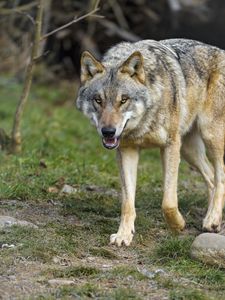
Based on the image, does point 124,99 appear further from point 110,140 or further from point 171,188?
point 171,188

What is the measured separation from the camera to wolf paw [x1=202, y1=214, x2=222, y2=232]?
713 centimetres

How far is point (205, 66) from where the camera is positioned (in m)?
7.58

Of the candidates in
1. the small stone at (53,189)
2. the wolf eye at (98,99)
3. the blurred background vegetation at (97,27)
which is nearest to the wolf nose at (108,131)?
the wolf eye at (98,99)

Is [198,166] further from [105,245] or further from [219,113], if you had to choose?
[105,245]

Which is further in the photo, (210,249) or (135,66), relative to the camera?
(135,66)

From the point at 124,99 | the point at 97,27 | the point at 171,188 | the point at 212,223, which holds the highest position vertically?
the point at 97,27

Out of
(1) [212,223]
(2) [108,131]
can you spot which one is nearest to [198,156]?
(1) [212,223]

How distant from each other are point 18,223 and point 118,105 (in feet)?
4.37

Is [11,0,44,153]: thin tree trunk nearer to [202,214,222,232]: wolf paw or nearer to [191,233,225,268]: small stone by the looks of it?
[202,214,222,232]: wolf paw

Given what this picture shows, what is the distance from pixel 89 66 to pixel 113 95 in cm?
49

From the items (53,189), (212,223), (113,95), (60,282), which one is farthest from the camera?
(53,189)

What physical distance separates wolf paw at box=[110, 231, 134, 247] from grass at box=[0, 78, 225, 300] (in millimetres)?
60

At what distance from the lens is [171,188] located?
6.86 metres

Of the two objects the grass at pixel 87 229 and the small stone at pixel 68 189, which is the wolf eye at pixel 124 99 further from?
the small stone at pixel 68 189
